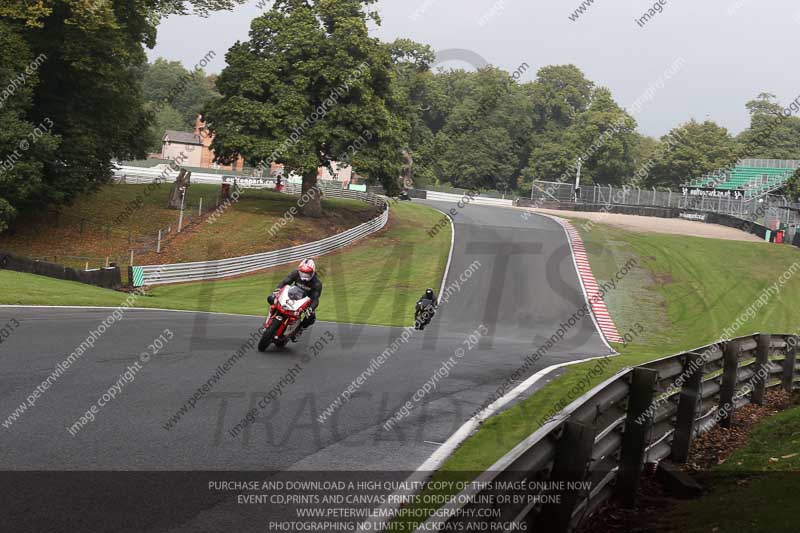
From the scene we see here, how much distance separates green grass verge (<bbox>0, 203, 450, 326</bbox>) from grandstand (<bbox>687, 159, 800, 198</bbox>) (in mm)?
48640

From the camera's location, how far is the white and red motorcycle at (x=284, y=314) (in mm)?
13719

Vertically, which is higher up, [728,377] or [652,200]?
[652,200]

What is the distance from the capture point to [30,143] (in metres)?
40.1

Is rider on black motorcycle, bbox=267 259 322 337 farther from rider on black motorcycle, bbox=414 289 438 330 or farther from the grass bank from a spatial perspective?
the grass bank

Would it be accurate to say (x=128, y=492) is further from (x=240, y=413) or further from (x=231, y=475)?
(x=240, y=413)

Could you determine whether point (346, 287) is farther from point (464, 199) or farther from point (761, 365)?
point (464, 199)

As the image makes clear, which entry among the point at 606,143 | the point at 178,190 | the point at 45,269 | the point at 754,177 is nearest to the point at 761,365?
the point at 45,269

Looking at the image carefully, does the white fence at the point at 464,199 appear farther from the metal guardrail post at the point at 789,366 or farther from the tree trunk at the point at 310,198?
the metal guardrail post at the point at 789,366

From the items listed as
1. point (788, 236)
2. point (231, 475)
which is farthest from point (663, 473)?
point (788, 236)

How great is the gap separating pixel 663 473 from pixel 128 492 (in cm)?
507

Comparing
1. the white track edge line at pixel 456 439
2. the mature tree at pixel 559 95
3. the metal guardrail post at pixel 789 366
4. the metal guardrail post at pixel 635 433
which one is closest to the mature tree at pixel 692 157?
the mature tree at pixel 559 95

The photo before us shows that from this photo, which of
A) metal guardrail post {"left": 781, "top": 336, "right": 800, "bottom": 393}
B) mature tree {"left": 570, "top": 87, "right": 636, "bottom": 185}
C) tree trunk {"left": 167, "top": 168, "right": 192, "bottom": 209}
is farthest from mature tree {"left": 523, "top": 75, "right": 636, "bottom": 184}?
metal guardrail post {"left": 781, "top": 336, "right": 800, "bottom": 393}

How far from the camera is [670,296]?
38.6m

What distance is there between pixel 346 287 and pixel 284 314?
24.8 m
